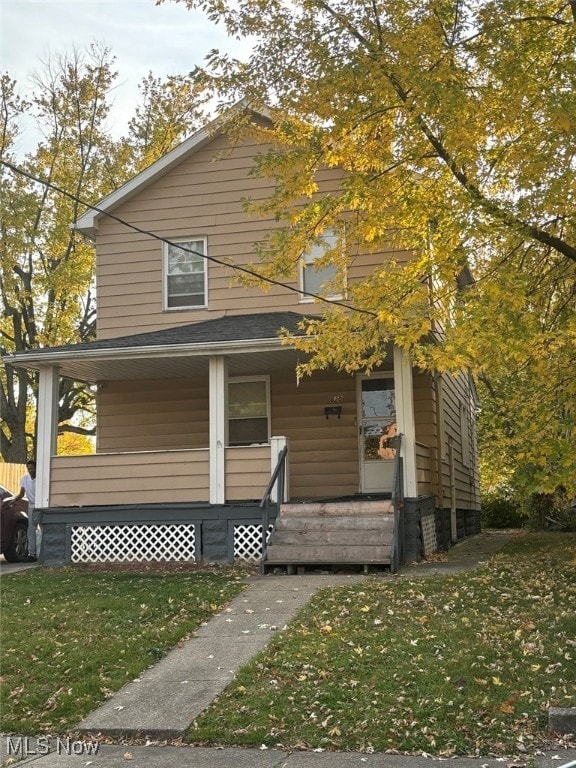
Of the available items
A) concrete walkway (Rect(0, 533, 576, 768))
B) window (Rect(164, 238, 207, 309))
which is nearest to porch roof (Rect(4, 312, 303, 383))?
window (Rect(164, 238, 207, 309))

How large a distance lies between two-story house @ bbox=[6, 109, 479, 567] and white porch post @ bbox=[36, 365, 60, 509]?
24 mm

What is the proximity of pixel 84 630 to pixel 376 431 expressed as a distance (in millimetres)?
7398

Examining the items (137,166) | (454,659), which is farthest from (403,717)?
(137,166)

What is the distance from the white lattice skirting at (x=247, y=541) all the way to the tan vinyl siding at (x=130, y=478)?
Result: 2.72 feet

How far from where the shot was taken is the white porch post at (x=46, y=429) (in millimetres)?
13258

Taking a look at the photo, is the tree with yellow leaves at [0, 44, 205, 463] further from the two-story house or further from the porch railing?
the porch railing

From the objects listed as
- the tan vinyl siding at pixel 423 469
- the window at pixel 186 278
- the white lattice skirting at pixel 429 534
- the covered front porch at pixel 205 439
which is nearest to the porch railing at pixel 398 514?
the covered front porch at pixel 205 439

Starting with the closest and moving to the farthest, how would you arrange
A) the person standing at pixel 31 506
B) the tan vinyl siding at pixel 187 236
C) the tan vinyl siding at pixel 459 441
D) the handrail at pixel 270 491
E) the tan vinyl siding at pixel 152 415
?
the handrail at pixel 270 491
the person standing at pixel 31 506
the tan vinyl siding at pixel 187 236
the tan vinyl siding at pixel 152 415
the tan vinyl siding at pixel 459 441

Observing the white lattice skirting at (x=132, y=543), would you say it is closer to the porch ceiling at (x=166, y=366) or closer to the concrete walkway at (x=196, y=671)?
the porch ceiling at (x=166, y=366)

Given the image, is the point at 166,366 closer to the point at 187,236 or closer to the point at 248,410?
the point at 248,410

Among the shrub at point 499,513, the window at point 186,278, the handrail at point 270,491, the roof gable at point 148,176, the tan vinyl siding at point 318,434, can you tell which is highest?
the roof gable at point 148,176

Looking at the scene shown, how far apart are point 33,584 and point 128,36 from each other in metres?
7.20

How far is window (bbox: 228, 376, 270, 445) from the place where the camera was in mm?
14766

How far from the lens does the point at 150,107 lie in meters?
24.5
